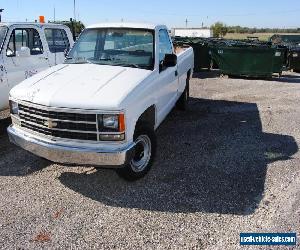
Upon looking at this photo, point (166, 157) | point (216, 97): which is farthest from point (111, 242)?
point (216, 97)

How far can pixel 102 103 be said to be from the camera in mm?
4203

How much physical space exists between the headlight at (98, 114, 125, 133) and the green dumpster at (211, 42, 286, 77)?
434 inches

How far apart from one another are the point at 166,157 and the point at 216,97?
538cm

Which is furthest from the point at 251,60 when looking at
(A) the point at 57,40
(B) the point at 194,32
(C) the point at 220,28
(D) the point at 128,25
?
(C) the point at 220,28

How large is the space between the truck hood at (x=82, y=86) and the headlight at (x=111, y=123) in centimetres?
11

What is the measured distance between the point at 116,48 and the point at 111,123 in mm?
1906

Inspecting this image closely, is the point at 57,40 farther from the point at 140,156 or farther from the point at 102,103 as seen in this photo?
the point at 102,103

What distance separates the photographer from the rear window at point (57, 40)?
7.92 meters

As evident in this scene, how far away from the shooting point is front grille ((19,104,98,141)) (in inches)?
168

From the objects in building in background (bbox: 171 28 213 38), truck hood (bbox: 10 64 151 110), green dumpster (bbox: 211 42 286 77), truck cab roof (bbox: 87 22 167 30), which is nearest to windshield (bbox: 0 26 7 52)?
truck cab roof (bbox: 87 22 167 30)

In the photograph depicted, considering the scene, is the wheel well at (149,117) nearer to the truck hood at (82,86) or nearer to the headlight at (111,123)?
the truck hood at (82,86)

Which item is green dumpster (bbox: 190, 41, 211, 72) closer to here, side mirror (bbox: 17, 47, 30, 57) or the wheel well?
side mirror (bbox: 17, 47, 30, 57)

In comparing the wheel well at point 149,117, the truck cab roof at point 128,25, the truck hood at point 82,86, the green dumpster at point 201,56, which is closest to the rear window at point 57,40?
the truck cab roof at point 128,25

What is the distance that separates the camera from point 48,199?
4.58 metres
